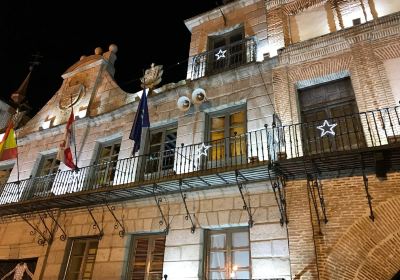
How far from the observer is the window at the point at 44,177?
43.0 ft

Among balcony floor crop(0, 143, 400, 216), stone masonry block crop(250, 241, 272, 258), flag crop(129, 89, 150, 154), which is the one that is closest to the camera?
balcony floor crop(0, 143, 400, 216)

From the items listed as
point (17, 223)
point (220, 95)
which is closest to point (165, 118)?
point (220, 95)

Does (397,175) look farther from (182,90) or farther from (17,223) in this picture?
(17,223)

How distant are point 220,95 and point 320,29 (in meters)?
3.98

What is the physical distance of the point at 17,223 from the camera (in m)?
12.6

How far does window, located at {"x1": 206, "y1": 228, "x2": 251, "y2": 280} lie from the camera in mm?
8266

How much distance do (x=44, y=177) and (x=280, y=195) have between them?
967 centimetres

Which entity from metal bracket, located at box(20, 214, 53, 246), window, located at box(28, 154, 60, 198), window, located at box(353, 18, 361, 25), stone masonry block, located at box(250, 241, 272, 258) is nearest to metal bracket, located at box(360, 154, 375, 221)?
stone masonry block, located at box(250, 241, 272, 258)

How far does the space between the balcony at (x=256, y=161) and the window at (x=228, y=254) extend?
4.60 feet

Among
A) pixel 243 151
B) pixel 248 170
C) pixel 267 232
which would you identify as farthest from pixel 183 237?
pixel 243 151

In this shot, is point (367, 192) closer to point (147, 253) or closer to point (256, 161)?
point (256, 161)

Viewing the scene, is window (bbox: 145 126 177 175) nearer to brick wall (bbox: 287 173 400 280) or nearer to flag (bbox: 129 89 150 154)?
flag (bbox: 129 89 150 154)

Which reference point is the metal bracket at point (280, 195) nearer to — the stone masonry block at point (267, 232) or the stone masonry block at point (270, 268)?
the stone masonry block at point (267, 232)

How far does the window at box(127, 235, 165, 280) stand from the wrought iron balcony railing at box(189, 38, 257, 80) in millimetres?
6131
